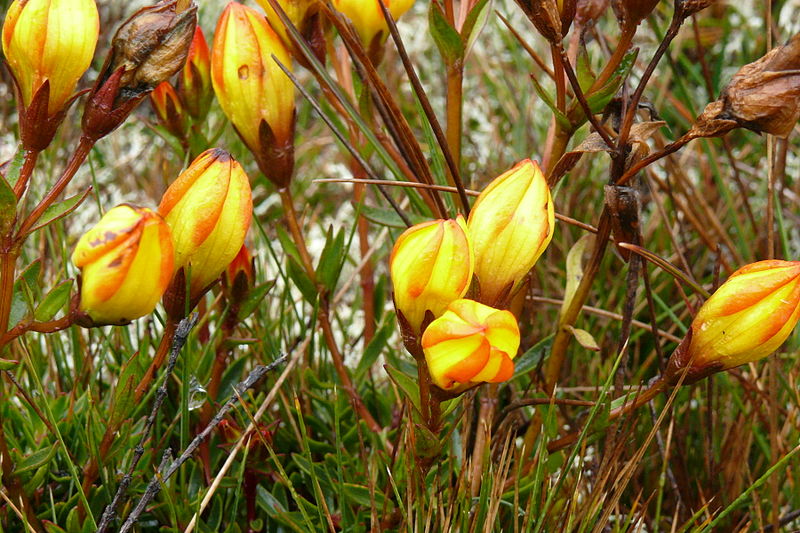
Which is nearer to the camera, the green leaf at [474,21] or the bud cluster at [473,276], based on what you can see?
the bud cluster at [473,276]

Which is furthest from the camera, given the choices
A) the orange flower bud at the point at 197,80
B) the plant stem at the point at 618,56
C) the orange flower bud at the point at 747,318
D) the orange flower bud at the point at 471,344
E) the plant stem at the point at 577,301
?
the orange flower bud at the point at 197,80

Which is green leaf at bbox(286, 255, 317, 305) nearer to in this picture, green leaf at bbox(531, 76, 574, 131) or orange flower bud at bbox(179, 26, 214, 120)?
orange flower bud at bbox(179, 26, 214, 120)

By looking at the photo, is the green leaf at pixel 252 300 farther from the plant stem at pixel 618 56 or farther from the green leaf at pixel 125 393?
the plant stem at pixel 618 56

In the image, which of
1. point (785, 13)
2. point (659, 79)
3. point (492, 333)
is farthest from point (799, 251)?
point (492, 333)

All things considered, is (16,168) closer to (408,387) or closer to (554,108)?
(408,387)

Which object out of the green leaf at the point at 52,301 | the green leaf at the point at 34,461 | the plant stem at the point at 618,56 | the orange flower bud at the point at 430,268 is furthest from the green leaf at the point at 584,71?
the green leaf at the point at 34,461

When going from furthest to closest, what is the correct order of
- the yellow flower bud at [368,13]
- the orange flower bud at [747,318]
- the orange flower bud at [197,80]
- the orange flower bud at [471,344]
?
the orange flower bud at [197,80] → the yellow flower bud at [368,13] → the orange flower bud at [747,318] → the orange flower bud at [471,344]

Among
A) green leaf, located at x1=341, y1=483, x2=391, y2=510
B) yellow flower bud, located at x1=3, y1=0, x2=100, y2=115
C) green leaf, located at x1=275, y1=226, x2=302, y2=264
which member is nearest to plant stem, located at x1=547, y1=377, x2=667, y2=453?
green leaf, located at x1=341, y1=483, x2=391, y2=510
